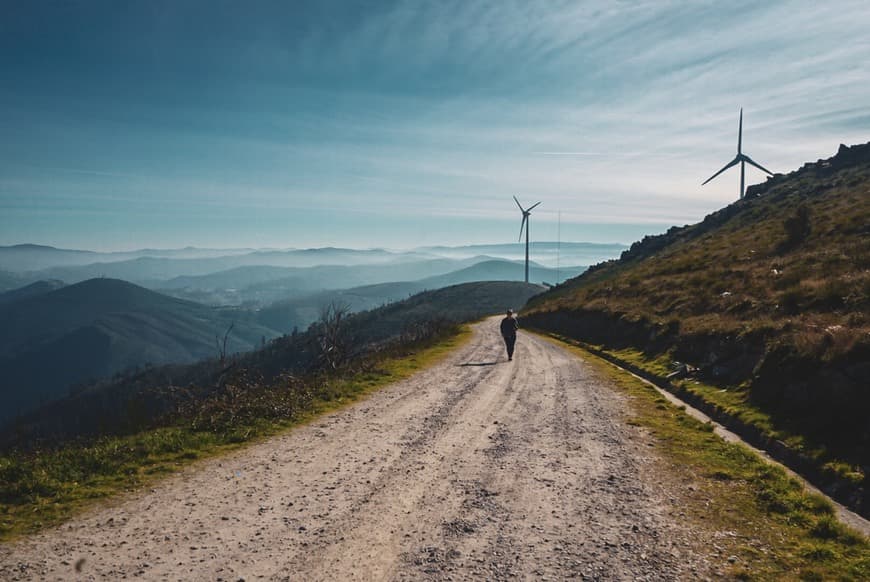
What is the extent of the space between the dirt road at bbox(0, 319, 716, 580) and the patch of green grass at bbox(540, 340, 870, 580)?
1.93 ft

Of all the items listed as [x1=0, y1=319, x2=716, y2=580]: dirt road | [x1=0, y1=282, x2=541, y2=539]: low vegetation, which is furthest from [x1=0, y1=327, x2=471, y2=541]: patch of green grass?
[x1=0, y1=319, x2=716, y2=580]: dirt road

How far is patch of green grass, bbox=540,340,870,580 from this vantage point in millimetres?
7074

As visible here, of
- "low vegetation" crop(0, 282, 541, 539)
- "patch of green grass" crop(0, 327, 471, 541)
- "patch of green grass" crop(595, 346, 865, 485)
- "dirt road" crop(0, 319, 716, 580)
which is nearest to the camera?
"dirt road" crop(0, 319, 716, 580)

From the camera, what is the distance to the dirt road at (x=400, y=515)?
6961 millimetres

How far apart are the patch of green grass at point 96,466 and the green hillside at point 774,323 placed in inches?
569

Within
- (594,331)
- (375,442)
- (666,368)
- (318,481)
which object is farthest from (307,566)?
(594,331)

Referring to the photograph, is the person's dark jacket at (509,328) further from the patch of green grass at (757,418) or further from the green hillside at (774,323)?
the patch of green grass at (757,418)

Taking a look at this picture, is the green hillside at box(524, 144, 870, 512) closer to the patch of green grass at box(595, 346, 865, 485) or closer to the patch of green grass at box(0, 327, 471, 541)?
the patch of green grass at box(595, 346, 865, 485)

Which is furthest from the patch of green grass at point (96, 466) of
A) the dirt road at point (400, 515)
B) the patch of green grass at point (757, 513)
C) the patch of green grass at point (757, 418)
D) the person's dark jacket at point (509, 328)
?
the person's dark jacket at point (509, 328)

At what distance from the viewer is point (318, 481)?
10180 millimetres

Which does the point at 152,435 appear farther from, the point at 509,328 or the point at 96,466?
the point at 509,328

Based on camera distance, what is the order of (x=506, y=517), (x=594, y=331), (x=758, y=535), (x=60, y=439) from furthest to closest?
(x=594, y=331), (x=60, y=439), (x=506, y=517), (x=758, y=535)

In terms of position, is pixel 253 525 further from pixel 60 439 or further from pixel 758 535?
pixel 60 439

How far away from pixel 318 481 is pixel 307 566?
3.27m
